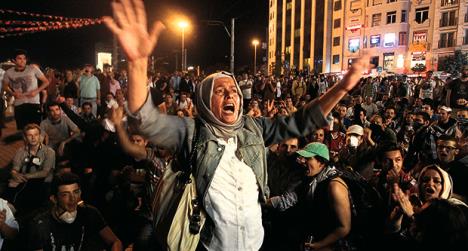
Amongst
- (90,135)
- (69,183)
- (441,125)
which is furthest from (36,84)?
(441,125)

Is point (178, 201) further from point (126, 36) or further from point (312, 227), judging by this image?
point (312, 227)

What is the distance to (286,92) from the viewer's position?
21.5 meters

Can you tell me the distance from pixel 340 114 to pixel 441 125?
8.39 feet

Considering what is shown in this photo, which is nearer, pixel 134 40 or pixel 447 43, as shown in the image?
pixel 134 40

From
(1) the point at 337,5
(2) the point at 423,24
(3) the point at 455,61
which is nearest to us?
(3) the point at 455,61

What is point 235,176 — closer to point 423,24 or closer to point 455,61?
point 455,61

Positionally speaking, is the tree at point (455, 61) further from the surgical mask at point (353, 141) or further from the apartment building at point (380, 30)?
the surgical mask at point (353, 141)

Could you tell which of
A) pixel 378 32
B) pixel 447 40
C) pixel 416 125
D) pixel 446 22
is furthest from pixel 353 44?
pixel 416 125

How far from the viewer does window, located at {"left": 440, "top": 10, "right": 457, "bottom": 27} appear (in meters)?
52.5

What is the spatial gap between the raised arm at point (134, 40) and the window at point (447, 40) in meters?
58.7

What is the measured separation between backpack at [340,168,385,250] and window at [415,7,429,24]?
58434 mm

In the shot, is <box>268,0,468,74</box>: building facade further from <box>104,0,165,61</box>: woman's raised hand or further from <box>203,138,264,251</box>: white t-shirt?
<box>104,0,165,61</box>: woman's raised hand

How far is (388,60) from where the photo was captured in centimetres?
5856

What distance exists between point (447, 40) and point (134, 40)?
59.4m
